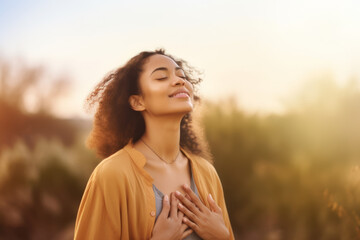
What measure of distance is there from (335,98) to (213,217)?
2.76m

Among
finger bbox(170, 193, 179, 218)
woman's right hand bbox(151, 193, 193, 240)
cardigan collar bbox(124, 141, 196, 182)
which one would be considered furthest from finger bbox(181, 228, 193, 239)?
cardigan collar bbox(124, 141, 196, 182)

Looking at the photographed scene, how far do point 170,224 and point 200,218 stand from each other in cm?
19

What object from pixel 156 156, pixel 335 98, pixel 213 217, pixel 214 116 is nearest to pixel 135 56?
pixel 156 156

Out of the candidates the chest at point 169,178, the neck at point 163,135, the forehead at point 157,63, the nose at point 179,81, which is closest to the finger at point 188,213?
the chest at point 169,178

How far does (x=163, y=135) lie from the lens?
6.39 ft

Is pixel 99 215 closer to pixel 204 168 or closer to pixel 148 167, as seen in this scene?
pixel 148 167

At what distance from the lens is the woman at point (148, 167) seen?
1.67 m

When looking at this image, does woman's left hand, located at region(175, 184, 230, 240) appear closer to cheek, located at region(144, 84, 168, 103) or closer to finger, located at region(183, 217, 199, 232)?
finger, located at region(183, 217, 199, 232)

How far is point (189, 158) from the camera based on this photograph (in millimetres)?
2092

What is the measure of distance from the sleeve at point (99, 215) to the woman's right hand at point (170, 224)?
0.18 meters

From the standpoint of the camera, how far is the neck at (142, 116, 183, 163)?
76.0 inches

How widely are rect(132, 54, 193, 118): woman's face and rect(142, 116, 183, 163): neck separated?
6 cm

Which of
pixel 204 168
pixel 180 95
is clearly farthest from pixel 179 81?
pixel 204 168

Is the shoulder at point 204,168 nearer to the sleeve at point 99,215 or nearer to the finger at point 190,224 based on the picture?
the finger at point 190,224
